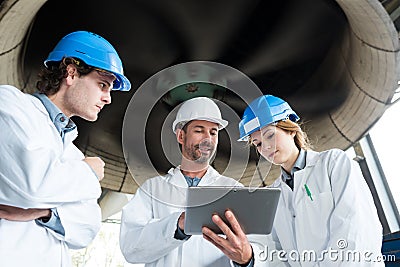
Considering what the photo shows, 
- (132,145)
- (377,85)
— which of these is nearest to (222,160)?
(132,145)

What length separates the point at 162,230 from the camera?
6.49ft

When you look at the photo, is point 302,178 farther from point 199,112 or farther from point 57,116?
point 57,116

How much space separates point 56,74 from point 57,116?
0.72ft

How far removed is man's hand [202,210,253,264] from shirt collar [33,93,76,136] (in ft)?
2.28

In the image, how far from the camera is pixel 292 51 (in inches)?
119

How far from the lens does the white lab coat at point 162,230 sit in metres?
2.00

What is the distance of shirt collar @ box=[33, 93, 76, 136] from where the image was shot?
66.8 inches

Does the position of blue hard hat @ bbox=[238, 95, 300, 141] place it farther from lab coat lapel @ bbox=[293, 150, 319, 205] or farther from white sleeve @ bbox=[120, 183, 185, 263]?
white sleeve @ bbox=[120, 183, 185, 263]

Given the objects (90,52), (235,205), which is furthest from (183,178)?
(90,52)

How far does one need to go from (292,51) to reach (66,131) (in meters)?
1.85

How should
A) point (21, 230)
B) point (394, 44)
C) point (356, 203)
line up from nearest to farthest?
1. point (21, 230)
2. point (356, 203)
3. point (394, 44)

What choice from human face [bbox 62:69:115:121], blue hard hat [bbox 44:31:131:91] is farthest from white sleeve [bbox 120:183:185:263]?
blue hard hat [bbox 44:31:131:91]

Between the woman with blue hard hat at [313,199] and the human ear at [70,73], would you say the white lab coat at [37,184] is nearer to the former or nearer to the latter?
the human ear at [70,73]

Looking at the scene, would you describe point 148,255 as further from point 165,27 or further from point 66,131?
point 165,27
